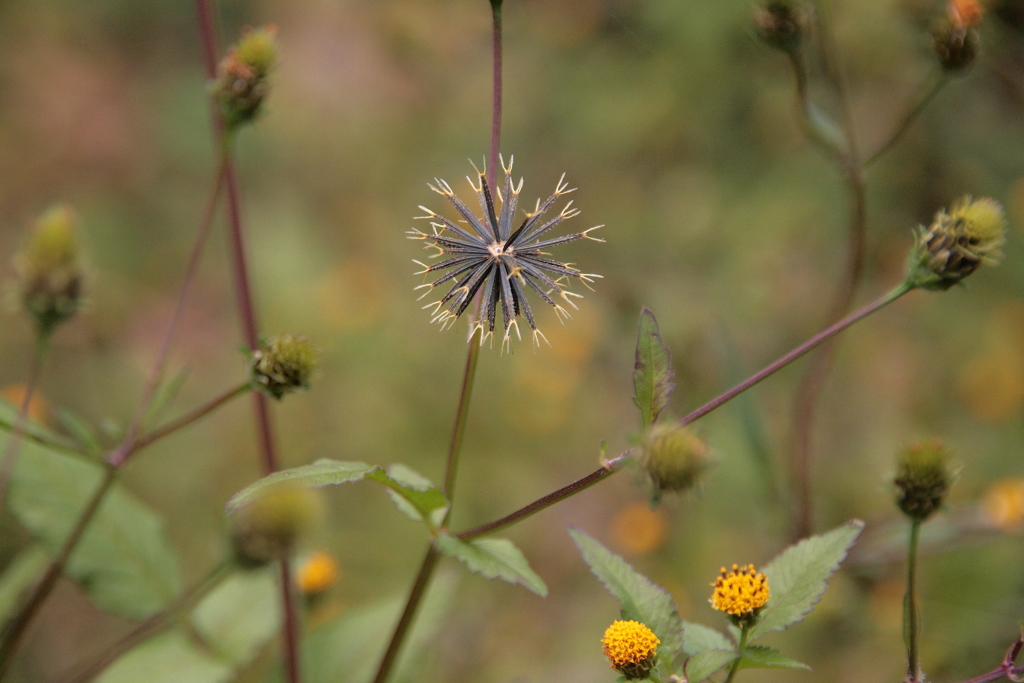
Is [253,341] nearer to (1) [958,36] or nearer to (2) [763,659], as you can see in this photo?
(2) [763,659]

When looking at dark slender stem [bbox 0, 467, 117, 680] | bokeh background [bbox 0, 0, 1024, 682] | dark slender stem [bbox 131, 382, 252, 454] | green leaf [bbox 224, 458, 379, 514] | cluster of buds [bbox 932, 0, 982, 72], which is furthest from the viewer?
bokeh background [bbox 0, 0, 1024, 682]

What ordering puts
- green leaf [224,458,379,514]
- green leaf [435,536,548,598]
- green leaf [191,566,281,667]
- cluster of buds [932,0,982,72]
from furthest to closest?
cluster of buds [932,0,982,72] < green leaf [191,566,281,667] < green leaf [435,536,548,598] < green leaf [224,458,379,514]

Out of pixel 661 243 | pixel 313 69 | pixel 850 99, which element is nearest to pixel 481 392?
pixel 661 243

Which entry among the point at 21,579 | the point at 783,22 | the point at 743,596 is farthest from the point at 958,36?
the point at 21,579

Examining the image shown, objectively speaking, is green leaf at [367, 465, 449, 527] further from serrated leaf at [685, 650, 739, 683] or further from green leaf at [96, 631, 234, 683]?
green leaf at [96, 631, 234, 683]

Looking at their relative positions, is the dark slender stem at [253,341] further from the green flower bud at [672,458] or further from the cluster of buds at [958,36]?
the cluster of buds at [958,36]

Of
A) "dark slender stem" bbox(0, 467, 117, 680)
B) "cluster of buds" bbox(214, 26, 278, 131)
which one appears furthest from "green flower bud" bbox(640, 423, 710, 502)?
"cluster of buds" bbox(214, 26, 278, 131)

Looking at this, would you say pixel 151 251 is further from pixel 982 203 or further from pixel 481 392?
pixel 982 203
